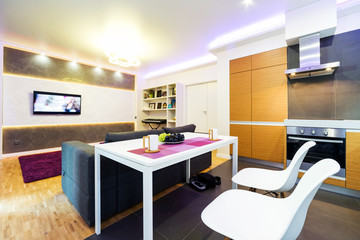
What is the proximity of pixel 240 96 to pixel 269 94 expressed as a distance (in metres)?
0.56

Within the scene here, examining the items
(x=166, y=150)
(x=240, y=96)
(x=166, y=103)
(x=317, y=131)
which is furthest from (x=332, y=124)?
(x=166, y=103)

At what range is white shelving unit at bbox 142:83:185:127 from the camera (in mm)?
5172

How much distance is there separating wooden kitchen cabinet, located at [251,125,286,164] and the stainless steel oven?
607mm

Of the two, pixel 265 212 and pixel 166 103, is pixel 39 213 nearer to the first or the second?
pixel 265 212

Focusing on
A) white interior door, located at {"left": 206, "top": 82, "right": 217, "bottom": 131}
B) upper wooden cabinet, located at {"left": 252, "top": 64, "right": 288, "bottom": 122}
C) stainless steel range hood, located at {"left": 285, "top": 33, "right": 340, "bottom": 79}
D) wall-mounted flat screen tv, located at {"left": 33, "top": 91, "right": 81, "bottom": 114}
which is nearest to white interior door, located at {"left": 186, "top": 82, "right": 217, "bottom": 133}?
white interior door, located at {"left": 206, "top": 82, "right": 217, "bottom": 131}

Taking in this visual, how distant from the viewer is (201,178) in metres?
2.20

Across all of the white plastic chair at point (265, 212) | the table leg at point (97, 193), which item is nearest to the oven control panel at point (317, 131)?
the white plastic chair at point (265, 212)

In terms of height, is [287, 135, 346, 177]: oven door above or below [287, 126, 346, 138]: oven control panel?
below

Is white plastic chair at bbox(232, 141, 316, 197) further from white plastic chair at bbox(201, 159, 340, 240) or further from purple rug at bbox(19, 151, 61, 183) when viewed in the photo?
purple rug at bbox(19, 151, 61, 183)

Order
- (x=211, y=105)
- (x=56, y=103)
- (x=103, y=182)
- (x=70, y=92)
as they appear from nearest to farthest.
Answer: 1. (x=103, y=182)
2. (x=56, y=103)
3. (x=70, y=92)
4. (x=211, y=105)

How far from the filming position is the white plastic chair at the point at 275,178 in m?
1.07

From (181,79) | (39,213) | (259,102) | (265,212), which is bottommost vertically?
(39,213)

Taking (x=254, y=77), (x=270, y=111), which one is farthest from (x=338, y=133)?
(x=254, y=77)

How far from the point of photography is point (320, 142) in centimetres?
199
